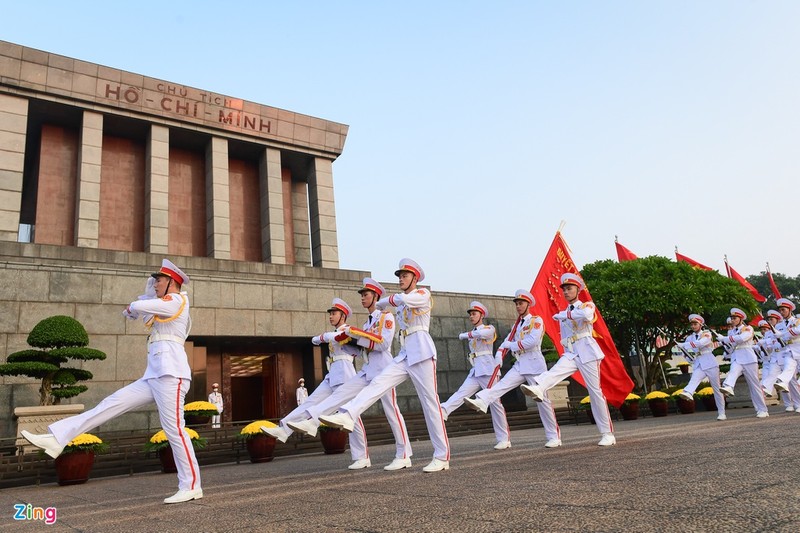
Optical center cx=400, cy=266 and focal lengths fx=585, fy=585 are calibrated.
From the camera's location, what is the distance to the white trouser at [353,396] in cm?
709

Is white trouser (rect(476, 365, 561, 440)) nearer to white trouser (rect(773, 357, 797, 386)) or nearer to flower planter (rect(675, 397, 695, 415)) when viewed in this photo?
white trouser (rect(773, 357, 797, 386))

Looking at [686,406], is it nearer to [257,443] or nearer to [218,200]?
Answer: [257,443]

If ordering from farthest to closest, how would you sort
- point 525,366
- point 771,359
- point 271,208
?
point 271,208, point 771,359, point 525,366

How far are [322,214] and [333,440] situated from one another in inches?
548

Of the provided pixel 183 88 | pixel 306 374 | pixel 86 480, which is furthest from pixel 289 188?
pixel 86 480

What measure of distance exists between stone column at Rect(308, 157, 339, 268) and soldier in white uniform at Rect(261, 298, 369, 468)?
15595 mm

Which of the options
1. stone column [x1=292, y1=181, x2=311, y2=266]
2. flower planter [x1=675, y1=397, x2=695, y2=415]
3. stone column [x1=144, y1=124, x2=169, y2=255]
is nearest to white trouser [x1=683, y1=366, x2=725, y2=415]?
flower planter [x1=675, y1=397, x2=695, y2=415]

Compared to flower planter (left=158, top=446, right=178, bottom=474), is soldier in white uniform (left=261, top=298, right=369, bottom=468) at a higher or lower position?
higher

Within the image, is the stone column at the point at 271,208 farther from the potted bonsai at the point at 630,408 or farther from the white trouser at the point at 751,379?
the white trouser at the point at 751,379

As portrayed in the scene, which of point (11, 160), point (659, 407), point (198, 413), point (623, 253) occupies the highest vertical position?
point (11, 160)

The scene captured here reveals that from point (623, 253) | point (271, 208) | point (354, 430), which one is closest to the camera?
point (354, 430)

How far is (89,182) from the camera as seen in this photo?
2022 cm

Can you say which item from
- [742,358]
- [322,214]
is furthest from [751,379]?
[322,214]

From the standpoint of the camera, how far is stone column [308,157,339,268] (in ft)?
79.0
